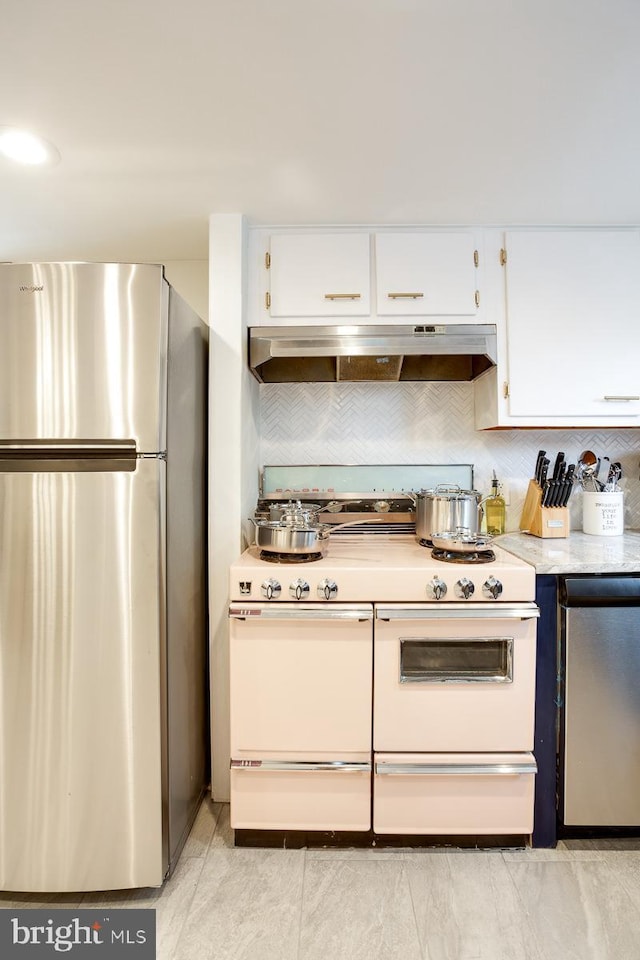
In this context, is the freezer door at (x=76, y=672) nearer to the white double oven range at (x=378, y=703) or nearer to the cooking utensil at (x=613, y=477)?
the white double oven range at (x=378, y=703)

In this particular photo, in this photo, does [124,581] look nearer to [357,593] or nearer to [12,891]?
[357,593]

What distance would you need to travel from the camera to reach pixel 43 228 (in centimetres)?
206

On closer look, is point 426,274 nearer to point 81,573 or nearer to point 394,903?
point 81,573

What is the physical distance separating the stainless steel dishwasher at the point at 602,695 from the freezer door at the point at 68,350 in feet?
5.19

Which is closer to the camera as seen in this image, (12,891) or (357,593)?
(12,891)

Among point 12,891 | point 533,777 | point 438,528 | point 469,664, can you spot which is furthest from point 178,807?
point 438,528

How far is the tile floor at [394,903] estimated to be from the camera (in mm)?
1315

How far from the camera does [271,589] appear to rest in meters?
1.61

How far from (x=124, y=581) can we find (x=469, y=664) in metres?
1.16

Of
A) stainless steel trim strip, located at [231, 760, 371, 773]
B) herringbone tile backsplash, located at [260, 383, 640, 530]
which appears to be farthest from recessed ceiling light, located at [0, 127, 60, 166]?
stainless steel trim strip, located at [231, 760, 371, 773]

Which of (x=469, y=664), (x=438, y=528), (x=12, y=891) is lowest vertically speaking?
(x=12, y=891)

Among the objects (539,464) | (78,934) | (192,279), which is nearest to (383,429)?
(539,464)

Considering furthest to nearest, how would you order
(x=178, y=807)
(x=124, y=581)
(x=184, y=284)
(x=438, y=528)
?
1. (x=184, y=284)
2. (x=438, y=528)
3. (x=178, y=807)
4. (x=124, y=581)

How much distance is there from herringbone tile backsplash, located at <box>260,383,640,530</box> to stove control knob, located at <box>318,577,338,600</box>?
86 centimetres
